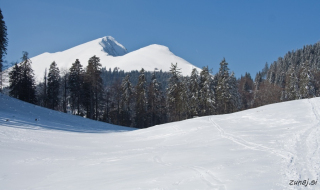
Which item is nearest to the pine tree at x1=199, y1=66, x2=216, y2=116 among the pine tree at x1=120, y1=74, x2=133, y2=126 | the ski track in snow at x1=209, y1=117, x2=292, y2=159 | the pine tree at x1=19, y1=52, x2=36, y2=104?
the pine tree at x1=120, y1=74, x2=133, y2=126

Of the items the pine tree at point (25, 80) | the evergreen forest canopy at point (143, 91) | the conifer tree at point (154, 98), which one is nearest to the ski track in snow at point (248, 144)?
the evergreen forest canopy at point (143, 91)

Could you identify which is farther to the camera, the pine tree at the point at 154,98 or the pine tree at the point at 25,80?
the pine tree at the point at 154,98

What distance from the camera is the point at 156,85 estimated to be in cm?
4797

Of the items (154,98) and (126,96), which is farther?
(126,96)

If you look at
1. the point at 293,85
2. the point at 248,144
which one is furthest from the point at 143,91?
the point at 248,144

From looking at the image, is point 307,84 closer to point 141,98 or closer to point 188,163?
point 141,98

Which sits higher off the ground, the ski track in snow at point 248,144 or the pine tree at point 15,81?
the pine tree at point 15,81

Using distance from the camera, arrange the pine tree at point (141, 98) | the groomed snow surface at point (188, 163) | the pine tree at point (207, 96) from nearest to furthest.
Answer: the groomed snow surface at point (188, 163) → the pine tree at point (207, 96) → the pine tree at point (141, 98)

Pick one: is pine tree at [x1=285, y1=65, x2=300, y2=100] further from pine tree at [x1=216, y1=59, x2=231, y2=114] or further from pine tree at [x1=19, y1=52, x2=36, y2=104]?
pine tree at [x1=19, y1=52, x2=36, y2=104]

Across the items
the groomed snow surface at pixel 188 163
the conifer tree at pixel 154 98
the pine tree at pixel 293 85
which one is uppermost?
the pine tree at pixel 293 85

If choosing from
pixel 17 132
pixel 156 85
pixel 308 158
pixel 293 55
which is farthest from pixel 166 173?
pixel 293 55

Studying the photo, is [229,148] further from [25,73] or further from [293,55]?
[293,55]

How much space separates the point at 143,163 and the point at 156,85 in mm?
38722

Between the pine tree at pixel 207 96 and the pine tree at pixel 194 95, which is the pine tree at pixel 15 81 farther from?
the pine tree at pixel 207 96
